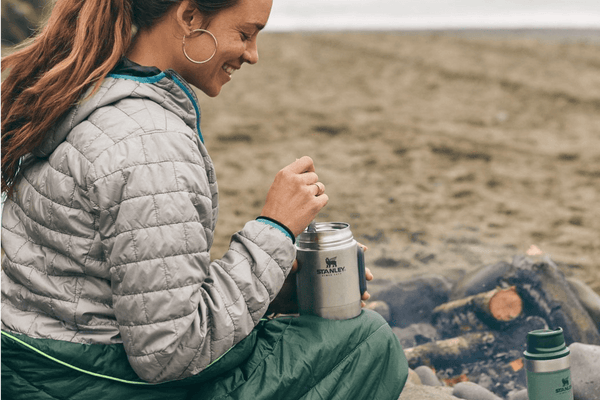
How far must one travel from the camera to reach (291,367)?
169cm

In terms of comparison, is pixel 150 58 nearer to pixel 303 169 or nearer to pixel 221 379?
pixel 303 169

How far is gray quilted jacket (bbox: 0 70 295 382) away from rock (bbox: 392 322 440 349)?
61.6 inches

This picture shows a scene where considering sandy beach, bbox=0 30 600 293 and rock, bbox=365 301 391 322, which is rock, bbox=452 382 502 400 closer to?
rock, bbox=365 301 391 322

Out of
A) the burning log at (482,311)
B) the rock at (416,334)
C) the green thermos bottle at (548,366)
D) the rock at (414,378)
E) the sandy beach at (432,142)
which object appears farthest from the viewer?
the sandy beach at (432,142)

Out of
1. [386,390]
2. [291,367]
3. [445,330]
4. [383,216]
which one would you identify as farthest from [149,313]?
[383,216]

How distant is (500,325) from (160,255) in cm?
194

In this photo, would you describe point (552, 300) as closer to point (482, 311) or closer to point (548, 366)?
point (482, 311)

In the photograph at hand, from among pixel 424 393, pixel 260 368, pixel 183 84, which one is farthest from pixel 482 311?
pixel 183 84

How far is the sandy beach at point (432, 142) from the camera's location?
4.43m

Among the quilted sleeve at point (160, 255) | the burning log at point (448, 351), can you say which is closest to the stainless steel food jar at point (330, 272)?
the quilted sleeve at point (160, 255)

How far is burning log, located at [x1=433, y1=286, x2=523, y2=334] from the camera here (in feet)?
9.39

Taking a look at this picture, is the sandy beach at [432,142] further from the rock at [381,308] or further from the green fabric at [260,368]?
the green fabric at [260,368]

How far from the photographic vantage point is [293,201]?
164cm

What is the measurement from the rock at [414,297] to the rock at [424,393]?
68cm
